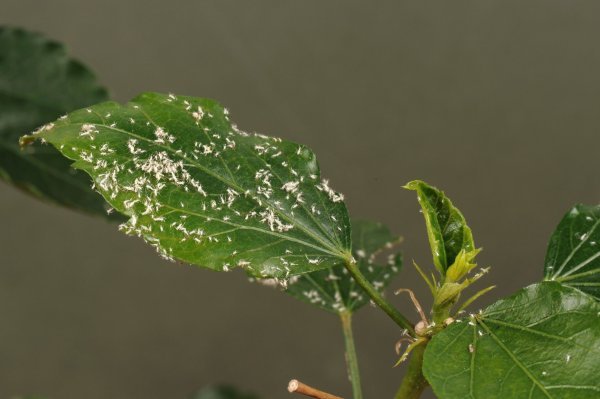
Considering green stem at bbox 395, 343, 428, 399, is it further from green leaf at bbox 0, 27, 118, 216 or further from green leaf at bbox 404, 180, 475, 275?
green leaf at bbox 0, 27, 118, 216

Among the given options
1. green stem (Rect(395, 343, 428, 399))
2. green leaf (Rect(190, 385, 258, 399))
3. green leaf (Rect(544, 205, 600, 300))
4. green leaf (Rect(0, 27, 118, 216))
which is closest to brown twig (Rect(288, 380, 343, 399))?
green stem (Rect(395, 343, 428, 399))

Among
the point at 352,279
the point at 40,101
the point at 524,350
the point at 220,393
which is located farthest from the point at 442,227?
the point at 220,393

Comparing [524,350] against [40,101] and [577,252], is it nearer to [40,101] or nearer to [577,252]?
[577,252]

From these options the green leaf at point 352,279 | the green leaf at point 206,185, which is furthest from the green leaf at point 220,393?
the green leaf at point 206,185

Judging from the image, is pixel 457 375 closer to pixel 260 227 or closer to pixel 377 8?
pixel 260 227

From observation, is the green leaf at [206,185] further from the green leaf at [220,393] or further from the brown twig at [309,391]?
the green leaf at [220,393]

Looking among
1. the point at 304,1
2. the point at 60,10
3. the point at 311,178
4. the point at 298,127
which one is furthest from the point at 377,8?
the point at 311,178
